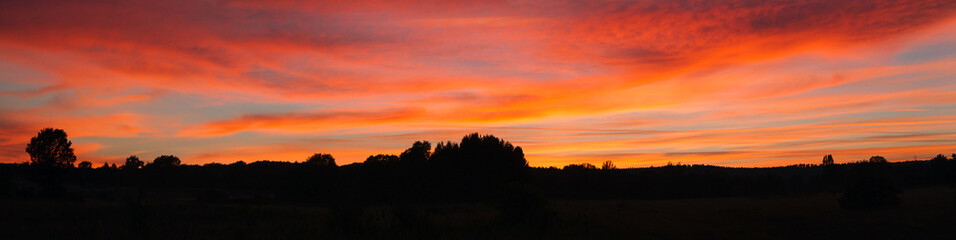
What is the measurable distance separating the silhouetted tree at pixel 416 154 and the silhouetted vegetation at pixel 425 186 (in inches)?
9.6

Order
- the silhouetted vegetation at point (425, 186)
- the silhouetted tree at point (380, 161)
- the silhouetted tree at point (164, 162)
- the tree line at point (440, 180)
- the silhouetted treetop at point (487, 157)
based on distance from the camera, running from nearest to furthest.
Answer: the silhouetted vegetation at point (425, 186)
the tree line at point (440, 180)
the silhouetted treetop at point (487, 157)
the silhouetted tree at point (380, 161)
the silhouetted tree at point (164, 162)

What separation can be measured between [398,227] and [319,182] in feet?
265

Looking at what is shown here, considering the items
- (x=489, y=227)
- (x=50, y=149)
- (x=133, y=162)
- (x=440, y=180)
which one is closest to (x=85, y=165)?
(x=133, y=162)

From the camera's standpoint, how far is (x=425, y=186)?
7869cm

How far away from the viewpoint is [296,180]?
9825 cm

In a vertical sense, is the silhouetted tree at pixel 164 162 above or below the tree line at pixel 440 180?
above

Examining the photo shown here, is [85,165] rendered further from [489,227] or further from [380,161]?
[489,227]

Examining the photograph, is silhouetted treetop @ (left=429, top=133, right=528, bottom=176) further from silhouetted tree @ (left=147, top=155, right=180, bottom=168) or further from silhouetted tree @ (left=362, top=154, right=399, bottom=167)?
silhouetted tree @ (left=147, top=155, right=180, bottom=168)

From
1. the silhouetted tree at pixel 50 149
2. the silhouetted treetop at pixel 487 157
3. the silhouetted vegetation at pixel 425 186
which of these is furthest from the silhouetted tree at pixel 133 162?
the silhouetted treetop at pixel 487 157

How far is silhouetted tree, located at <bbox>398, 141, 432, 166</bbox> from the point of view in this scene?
86900 mm

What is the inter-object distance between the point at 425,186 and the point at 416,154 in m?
13.4

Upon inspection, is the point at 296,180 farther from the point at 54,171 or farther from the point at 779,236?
the point at 779,236

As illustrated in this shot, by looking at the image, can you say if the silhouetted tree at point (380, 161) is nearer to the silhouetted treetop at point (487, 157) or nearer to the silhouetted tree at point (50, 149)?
the silhouetted treetop at point (487, 157)

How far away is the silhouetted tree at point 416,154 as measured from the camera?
8690 centimetres
